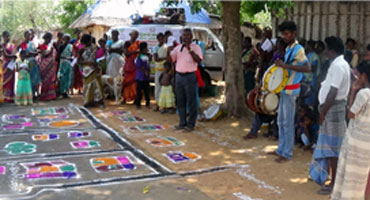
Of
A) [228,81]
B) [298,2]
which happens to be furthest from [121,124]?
[298,2]

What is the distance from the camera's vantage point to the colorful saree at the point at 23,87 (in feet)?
33.2

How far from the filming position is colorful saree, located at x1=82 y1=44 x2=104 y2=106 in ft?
31.7

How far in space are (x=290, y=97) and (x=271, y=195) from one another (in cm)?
168

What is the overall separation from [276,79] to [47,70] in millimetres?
6798

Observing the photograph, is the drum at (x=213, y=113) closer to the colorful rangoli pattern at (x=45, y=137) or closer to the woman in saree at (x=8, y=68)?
the colorful rangoli pattern at (x=45, y=137)

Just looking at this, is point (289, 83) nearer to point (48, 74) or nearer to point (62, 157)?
point (62, 157)

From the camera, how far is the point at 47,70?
10883 mm

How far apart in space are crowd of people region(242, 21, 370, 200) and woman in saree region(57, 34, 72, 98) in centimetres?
589

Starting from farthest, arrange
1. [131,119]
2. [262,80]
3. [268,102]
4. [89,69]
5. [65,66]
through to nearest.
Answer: [65,66] → [89,69] → [131,119] → [268,102] → [262,80]

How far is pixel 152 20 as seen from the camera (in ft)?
41.7

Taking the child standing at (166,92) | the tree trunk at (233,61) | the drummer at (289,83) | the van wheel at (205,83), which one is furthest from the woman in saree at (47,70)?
the drummer at (289,83)

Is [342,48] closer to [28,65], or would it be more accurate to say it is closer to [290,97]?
[290,97]

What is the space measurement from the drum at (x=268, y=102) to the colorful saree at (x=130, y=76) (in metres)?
4.37

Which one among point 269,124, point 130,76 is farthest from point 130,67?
point 269,124
